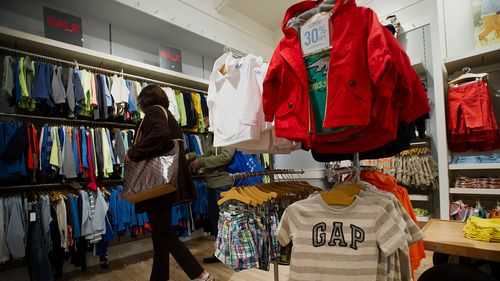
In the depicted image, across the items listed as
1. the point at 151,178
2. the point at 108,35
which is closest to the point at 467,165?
the point at 151,178

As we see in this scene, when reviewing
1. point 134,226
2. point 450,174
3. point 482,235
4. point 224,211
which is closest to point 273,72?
point 224,211

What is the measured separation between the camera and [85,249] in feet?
8.54

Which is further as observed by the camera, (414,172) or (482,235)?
(414,172)

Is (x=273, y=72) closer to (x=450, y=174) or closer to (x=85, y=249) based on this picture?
(x=450, y=174)

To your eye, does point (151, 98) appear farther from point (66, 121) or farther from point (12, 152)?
point (66, 121)

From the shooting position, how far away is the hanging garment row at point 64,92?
7.63ft

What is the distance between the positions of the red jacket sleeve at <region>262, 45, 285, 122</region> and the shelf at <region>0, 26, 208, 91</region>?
7.66 feet

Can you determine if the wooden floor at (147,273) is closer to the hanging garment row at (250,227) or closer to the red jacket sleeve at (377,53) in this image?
the hanging garment row at (250,227)

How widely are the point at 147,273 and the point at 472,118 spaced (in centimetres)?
336

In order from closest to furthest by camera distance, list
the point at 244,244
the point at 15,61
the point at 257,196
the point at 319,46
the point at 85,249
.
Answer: the point at 319,46
the point at 244,244
the point at 257,196
the point at 15,61
the point at 85,249

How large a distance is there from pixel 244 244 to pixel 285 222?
1.22ft

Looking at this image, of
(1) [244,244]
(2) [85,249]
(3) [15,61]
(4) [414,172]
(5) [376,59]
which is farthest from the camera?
(4) [414,172]

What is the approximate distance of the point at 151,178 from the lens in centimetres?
176

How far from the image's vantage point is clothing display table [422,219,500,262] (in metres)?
1.00
